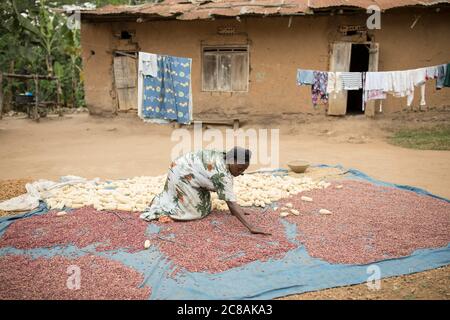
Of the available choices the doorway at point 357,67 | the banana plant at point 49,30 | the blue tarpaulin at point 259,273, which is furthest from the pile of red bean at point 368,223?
the banana plant at point 49,30

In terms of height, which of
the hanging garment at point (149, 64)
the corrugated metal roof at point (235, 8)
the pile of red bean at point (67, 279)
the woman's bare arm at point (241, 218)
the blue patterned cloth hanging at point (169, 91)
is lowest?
the pile of red bean at point (67, 279)

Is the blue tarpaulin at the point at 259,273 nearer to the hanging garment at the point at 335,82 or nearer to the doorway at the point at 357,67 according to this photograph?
the hanging garment at the point at 335,82

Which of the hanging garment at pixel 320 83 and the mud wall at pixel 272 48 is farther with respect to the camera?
the mud wall at pixel 272 48

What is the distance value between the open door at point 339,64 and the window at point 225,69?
2.44 meters

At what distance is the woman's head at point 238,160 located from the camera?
3.36 meters

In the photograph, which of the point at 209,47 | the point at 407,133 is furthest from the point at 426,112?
the point at 209,47

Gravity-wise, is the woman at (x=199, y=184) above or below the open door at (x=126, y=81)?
below

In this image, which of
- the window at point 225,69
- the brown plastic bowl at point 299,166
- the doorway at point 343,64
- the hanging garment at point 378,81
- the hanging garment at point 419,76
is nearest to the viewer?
the brown plastic bowl at point 299,166

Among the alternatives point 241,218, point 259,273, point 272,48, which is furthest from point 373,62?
point 259,273

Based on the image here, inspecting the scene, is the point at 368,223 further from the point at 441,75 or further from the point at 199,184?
the point at 441,75

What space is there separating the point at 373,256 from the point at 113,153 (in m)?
6.36

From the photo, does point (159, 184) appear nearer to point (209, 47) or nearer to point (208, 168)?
point (208, 168)

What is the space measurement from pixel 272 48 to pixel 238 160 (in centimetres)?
761

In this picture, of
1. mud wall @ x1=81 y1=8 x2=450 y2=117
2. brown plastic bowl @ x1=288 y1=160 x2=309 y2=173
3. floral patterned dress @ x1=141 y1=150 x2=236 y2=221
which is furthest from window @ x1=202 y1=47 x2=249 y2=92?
floral patterned dress @ x1=141 y1=150 x2=236 y2=221
